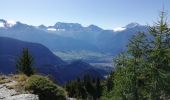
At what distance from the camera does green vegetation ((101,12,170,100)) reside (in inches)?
1118

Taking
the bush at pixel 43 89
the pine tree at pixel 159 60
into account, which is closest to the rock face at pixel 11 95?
the bush at pixel 43 89

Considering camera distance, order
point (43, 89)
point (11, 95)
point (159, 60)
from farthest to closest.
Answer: point (159, 60) → point (43, 89) → point (11, 95)

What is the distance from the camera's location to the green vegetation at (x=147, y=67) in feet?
93.2

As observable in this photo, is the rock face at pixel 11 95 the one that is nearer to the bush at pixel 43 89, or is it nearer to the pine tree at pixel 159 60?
the bush at pixel 43 89

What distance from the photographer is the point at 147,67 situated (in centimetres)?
2872

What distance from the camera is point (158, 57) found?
1119 inches

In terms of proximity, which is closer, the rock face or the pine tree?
the rock face

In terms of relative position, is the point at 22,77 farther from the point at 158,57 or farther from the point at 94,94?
the point at 94,94

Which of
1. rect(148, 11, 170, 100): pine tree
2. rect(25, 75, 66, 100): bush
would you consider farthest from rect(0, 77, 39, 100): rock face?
rect(148, 11, 170, 100): pine tree

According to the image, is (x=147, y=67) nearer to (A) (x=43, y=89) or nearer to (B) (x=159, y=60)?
(B) (x=159, y=60)

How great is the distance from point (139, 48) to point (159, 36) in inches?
165

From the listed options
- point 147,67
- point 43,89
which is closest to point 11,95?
point 43,89

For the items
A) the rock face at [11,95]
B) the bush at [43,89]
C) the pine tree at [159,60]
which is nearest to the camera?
the rock face at [11,95]

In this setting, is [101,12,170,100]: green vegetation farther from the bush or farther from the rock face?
the rock face
